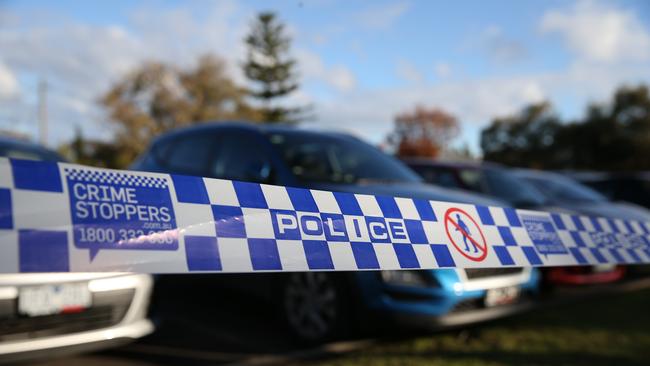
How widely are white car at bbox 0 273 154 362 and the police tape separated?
58.7 inches

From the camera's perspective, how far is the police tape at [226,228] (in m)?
1.11

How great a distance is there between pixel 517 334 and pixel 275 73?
14278 millimetres

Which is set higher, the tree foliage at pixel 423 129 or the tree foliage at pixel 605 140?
the tree foliage at pixel 423 129

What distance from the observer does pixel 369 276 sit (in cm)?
329

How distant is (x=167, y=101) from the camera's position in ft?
122

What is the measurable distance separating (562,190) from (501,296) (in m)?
3.98

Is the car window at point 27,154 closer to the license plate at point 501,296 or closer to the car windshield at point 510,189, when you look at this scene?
the license plate at point 501,296

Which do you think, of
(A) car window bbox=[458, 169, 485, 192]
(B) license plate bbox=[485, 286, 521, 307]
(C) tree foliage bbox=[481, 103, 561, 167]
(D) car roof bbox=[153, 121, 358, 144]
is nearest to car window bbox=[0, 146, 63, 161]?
(D) car roof bbox=[153, 121, 358, 144]

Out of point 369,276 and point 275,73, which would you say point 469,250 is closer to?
point 369,276

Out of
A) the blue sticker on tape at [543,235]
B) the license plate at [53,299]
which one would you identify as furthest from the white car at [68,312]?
the blue sticker on tape at [543,235]

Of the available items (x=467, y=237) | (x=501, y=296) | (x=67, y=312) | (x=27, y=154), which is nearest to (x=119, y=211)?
(x=467, y=237)

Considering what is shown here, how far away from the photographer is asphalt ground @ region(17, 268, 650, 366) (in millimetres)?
3314

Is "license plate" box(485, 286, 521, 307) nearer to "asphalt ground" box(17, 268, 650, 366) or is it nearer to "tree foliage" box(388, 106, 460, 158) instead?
"asphalt ground" box(17, 268, 650, 366)

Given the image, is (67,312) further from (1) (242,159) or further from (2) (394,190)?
(2) (394,190)
